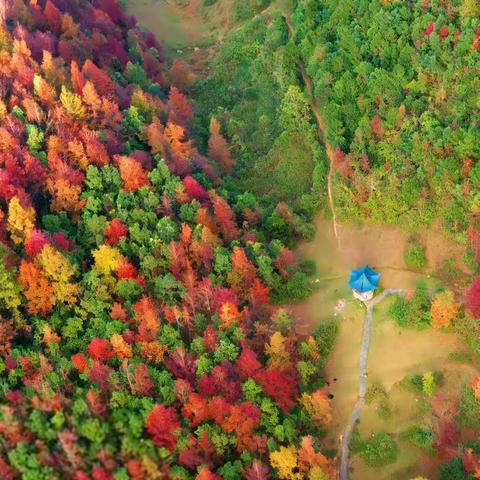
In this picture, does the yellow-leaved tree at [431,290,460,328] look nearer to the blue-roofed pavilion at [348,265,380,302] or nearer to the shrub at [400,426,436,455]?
the blue-roofed pavilion at [348,265,380,302]

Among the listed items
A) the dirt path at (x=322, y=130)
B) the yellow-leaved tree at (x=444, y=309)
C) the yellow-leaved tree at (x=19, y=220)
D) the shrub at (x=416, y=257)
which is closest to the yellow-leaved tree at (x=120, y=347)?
the yellow-leaved tree at (x=19, y=220)

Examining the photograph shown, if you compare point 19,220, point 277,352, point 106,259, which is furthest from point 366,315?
point 19,220

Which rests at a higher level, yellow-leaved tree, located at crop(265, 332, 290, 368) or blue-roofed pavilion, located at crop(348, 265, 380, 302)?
blue-roofed pavilion, located at crop(348, 265, 380, 302)

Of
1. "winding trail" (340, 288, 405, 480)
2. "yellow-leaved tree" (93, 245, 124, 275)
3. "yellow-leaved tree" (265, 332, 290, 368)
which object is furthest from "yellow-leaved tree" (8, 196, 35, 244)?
"winding trail" (340, 288, 405, 480)

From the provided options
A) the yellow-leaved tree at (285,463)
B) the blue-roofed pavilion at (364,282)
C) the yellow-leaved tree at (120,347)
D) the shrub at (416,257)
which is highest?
the shrub at (416,257)

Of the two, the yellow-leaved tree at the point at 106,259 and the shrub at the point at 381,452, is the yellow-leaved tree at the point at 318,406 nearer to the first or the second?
the shrub at the point at 381,452

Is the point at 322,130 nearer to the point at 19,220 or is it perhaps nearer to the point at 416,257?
the point at 416,257

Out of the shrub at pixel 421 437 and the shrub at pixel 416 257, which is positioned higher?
the shrub at pixel 416 257

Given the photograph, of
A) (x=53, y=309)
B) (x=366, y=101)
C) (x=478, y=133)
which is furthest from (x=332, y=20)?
(x=53, y=309)
